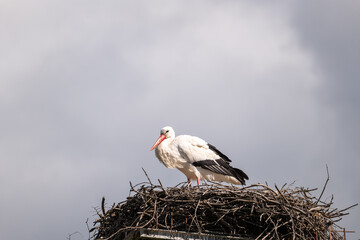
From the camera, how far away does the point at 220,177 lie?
10.9 m

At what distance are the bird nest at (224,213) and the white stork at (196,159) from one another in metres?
2.88

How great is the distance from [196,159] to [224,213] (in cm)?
327

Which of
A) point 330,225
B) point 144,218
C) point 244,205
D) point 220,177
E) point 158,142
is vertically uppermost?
point 158,142

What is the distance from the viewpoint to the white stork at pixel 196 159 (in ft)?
34.9

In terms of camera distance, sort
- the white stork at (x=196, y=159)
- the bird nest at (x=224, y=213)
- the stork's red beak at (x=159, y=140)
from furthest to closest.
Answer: the stork's red beak at (x=159, y=140)
the white stork at (x=196, y=159)
the bird nest at (x=224, y=213)

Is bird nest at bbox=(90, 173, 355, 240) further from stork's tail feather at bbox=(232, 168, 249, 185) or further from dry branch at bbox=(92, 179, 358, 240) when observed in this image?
stork's tail feather at bbox=(232, 168, 249, 185)

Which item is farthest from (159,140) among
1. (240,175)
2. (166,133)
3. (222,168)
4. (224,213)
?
(224,213)

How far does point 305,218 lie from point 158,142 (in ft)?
13.2

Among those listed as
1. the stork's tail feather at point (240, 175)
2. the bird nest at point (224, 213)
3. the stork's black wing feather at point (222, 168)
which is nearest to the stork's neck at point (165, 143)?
the stork's black wing feather at point (222, 168)

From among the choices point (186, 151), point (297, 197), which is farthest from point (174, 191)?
point (186, 151)

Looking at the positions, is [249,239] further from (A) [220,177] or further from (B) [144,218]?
(A) [220,177]

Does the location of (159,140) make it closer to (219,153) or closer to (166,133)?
(166,133)

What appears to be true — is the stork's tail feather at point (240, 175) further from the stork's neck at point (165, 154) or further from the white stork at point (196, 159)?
the stork's neck at point (165, 154)

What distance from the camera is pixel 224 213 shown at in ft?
24.2
